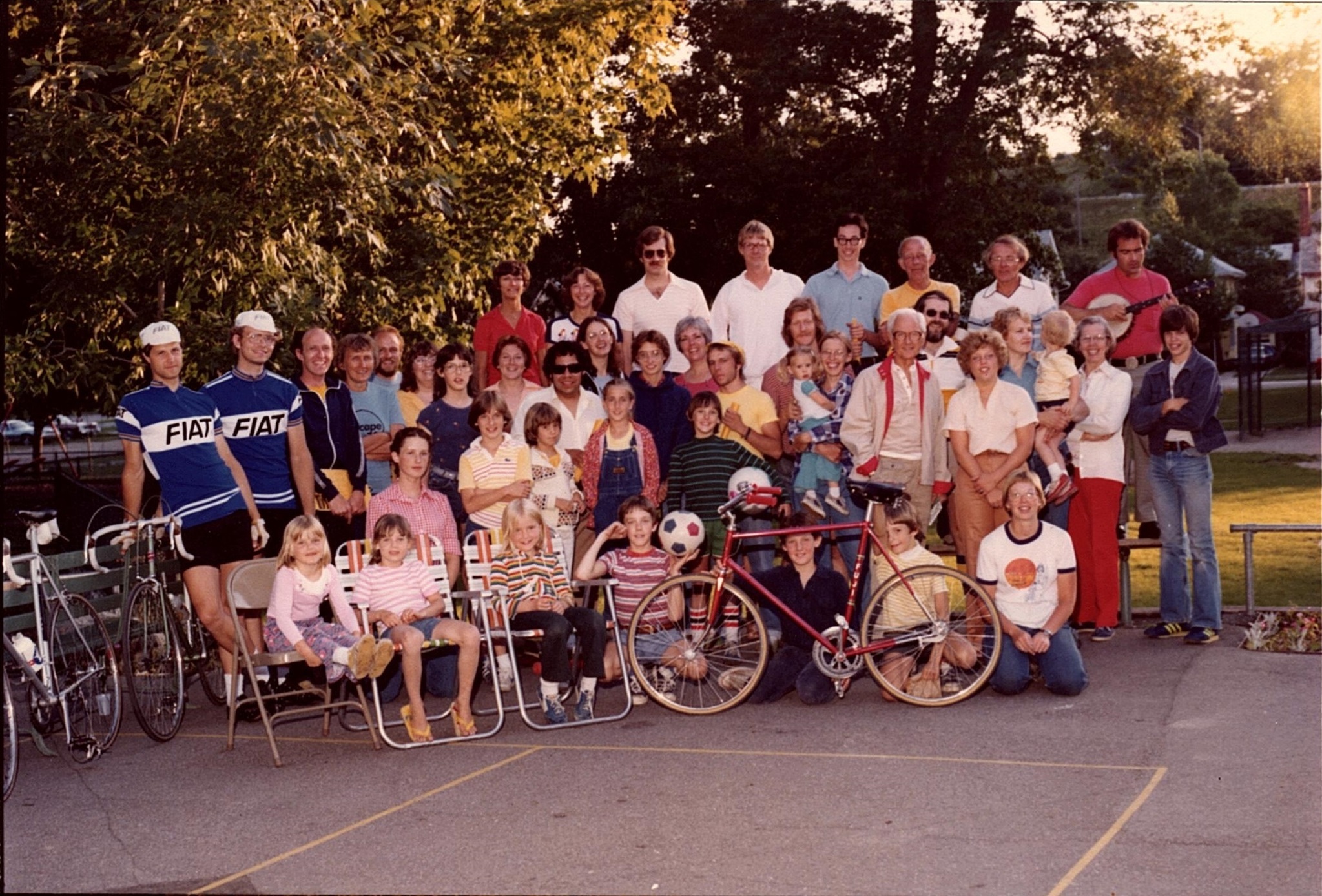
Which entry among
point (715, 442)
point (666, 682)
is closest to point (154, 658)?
point (666, 682)

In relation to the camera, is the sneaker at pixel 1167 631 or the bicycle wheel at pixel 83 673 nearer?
the bicycle wheel at pixel 83 673

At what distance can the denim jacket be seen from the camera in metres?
9.80

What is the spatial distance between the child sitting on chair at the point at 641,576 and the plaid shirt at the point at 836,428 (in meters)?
1.19

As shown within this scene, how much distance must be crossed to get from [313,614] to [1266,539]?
39.7 feet

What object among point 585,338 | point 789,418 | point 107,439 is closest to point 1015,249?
point 789,418

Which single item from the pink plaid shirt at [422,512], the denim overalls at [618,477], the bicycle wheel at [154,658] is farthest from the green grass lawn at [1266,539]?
the bicycle wheel at [154,658]

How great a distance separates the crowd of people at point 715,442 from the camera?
27.8ft

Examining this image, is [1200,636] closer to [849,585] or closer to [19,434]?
[849,585]

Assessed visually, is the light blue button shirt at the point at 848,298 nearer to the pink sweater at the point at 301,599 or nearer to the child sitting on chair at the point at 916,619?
the child sitting on chair at the point at 916,619

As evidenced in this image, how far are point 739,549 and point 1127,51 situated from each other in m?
20.5

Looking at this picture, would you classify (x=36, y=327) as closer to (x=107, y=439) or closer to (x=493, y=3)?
(x=493, y=3)

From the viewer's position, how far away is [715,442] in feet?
30.4

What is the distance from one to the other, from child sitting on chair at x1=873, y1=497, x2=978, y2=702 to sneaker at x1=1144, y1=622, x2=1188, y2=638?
2.03 meters

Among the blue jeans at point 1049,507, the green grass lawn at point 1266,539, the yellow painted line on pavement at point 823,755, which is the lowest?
the yellow painted line on pavement at point 823,755
